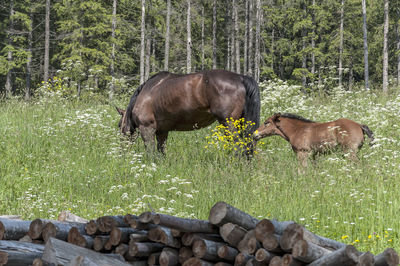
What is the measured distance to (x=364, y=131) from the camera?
9.13 metres

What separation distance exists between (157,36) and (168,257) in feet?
115

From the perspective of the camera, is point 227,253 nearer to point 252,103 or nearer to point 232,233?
point 232,233

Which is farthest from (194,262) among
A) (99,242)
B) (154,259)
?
(99,242)

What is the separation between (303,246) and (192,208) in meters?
3.79

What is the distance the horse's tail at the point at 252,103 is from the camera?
9773 millimetres

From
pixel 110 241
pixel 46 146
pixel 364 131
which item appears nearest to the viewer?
pixel 110 241

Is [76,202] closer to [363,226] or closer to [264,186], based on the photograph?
[264,186]

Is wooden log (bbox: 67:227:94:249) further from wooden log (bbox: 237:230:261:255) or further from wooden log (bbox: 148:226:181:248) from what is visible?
wooden log (bbox: 237:230:261:255)

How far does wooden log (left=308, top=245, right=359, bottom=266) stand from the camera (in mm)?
3037

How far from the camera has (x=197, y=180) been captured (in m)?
7.87

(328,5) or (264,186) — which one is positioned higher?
(328,5)

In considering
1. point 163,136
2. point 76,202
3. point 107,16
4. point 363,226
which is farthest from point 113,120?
point 107,16

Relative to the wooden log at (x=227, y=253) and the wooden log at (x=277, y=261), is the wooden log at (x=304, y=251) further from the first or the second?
the wooden log at (x=227, y=253)

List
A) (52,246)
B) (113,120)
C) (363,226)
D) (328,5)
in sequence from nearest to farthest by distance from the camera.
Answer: (52,246)
(363,226)
(113,120)
(328,5)
